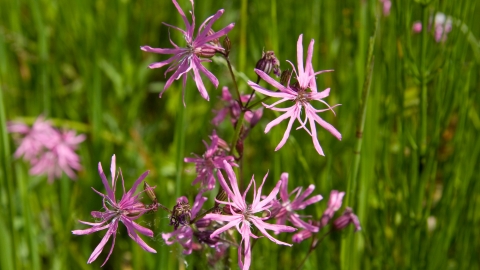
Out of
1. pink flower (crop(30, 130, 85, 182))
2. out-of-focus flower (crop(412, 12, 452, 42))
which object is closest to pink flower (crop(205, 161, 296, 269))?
out-of-focus flower (crop(412, 12, 452, 42))

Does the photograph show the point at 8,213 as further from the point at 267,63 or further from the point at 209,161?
the point at 267,63

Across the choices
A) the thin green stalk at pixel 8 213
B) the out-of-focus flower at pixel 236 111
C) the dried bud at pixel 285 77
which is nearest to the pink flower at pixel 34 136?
the thin green stalk at pixel 8 213

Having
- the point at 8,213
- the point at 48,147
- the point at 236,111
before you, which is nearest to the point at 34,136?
the point at 48,147

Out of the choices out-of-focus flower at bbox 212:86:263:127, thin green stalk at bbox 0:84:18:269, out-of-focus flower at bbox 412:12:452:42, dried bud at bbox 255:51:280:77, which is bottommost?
thin green stalk at bbox 0:84:18:269

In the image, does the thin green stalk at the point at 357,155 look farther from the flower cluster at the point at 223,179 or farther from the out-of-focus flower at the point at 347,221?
the flower cluster at the point at 223,179

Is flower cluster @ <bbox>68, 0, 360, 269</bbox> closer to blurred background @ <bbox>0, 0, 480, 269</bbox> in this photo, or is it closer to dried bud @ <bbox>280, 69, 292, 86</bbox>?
dried bud @ <bbox>280, 69, 292, 86</bbox>

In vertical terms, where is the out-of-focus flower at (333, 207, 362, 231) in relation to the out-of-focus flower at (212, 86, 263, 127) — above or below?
below
